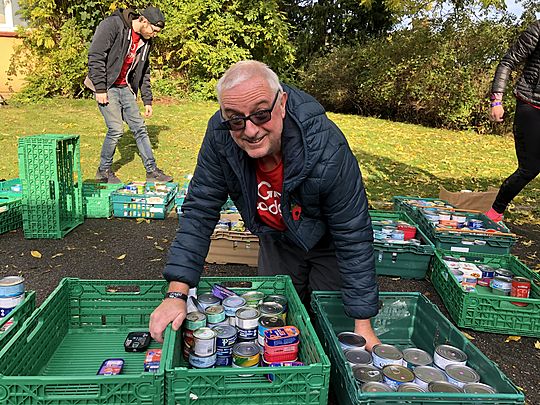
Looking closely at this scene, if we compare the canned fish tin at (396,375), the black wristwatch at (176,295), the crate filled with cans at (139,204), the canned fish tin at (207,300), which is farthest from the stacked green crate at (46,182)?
the canned fish tin at (396,375)

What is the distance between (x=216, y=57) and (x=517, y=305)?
45.5ft

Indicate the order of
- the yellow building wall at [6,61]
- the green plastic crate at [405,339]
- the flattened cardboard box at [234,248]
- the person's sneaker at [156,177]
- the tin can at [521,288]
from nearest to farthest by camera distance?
the green plastic crate at [405,339] → the tin can at [521,288] → the flattened cardboard box at [234,248] → the person's sneaker at [156,177] → the yellow building wall at [6,61]

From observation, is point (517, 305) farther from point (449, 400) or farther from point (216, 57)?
point (216, 57)

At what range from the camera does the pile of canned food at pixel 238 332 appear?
7.18 ft

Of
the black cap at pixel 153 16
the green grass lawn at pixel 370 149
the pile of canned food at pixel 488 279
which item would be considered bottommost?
the green grass lawn at pixel 370 149

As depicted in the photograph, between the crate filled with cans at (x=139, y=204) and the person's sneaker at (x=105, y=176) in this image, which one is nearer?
the crate filled with cans at (x=139, y=204)

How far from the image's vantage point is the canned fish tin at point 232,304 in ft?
8.27

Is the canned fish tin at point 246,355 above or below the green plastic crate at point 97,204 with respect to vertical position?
above

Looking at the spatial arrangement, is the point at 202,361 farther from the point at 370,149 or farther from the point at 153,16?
the point at 370,149

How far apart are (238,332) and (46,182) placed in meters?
3.16

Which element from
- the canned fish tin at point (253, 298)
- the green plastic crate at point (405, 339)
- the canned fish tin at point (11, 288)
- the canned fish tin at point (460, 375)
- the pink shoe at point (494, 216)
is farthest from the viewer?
the pink shoe at point (494, 216)

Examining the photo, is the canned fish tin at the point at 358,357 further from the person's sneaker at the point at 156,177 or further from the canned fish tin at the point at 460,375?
the person's sneaker at the point at 156,177

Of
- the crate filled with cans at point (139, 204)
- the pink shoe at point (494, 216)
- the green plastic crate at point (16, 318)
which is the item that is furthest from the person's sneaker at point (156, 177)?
the green plastic crate at point (16, 318)

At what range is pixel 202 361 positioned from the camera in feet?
7.14
